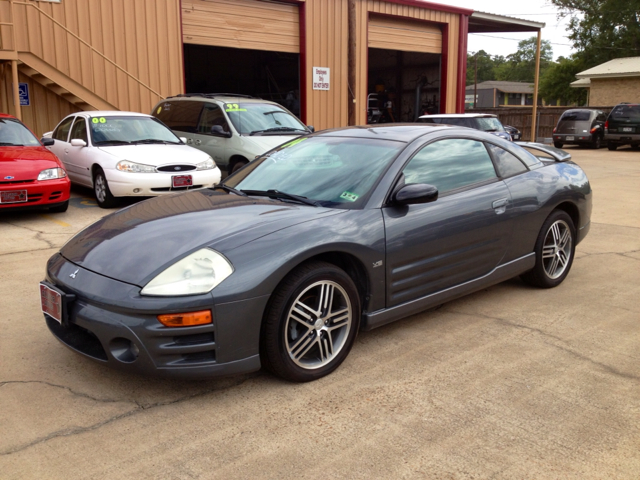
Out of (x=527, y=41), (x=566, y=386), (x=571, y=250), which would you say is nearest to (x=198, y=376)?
(x=566, y=386)

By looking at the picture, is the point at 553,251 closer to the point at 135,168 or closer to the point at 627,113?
the point at 135,168

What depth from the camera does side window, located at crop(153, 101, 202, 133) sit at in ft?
39.3

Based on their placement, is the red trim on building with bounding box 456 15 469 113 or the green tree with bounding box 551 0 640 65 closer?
the red trim on building with bounding box 456 15 469 113

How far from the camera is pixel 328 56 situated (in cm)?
1798

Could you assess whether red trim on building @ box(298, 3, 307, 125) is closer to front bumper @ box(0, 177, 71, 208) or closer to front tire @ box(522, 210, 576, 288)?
front bumper @ box(0, 177, 71, 208)

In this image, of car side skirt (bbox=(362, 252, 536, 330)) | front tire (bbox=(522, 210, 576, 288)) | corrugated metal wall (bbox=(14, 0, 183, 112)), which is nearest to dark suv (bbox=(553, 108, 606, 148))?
corrugated metal wall (bbox=(14, 0, 183, 112))

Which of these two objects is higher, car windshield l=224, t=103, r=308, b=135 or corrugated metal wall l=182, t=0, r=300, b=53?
corrugated metal wall l=182, t=0, r=300, b=53

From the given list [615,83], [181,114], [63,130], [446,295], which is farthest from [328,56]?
[615,83]

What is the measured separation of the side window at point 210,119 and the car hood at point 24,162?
3.39 meters

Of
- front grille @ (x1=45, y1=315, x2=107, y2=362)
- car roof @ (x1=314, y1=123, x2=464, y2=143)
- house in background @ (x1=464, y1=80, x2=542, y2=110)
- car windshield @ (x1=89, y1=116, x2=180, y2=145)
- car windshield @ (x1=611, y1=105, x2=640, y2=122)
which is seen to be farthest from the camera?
house in background @ (x1=464, y1=80, x2=542, y2=110)

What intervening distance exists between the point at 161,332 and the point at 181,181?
251 inches

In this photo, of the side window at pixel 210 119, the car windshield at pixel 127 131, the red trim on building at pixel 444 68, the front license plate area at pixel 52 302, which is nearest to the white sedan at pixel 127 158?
the car windshield at pixel 127 131

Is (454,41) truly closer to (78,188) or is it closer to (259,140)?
(259,140)

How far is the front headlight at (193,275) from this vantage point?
3.07 meters
